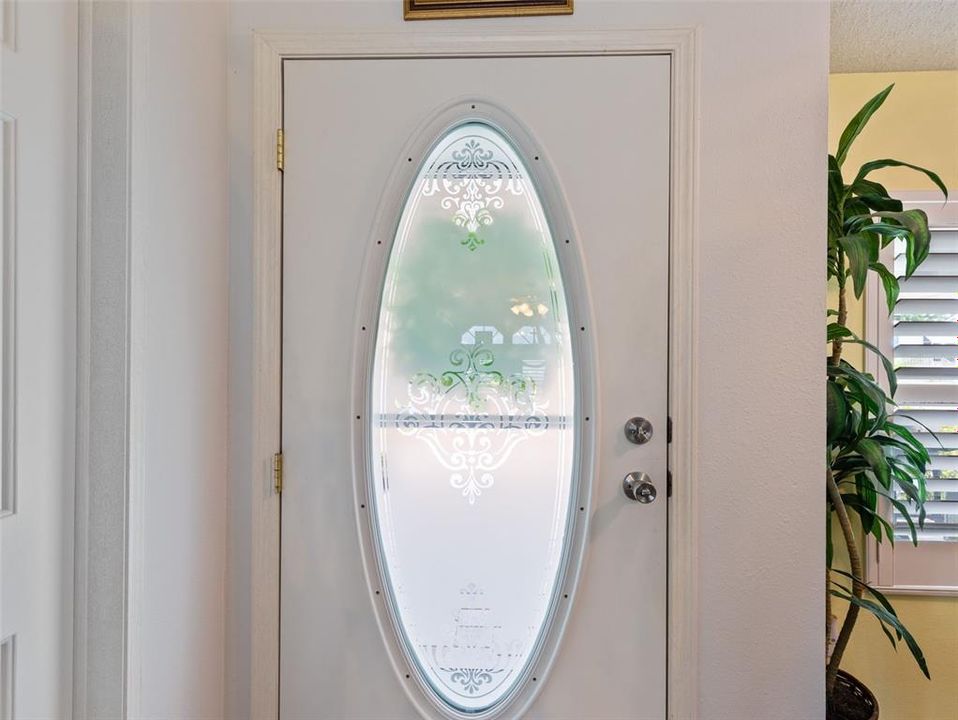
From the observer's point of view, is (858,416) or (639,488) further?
(858,416)

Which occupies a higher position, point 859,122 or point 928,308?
point 859,122

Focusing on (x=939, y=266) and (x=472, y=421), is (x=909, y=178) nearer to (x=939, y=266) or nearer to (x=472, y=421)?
(x=939, y=266)

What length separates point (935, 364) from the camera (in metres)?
1.58

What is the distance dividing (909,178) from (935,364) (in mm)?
573

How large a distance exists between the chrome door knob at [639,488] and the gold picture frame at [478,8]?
1.05m

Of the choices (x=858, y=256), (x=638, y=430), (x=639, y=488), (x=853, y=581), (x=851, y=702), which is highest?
(x=858, y=256)

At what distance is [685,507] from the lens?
1160mm

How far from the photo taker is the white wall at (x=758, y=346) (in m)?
1.16

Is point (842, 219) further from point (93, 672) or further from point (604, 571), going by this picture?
point (93, 672)

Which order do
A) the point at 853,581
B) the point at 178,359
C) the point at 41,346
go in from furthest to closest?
the point at 853,581 < the point at 178,359 < the point at 41,346

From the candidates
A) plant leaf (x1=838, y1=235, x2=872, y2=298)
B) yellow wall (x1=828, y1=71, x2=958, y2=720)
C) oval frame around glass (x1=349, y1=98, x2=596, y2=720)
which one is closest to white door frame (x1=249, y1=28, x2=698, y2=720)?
oval frame around glass (x1=349, y1=98, x2=596, y2=720)

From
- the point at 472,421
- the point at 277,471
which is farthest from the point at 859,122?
the point at 277,471

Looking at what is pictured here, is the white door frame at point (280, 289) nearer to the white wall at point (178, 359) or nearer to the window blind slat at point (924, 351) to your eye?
the white wall at point (178, 359)

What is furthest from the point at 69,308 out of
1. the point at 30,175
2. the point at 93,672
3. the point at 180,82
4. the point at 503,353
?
the point at 503,353
